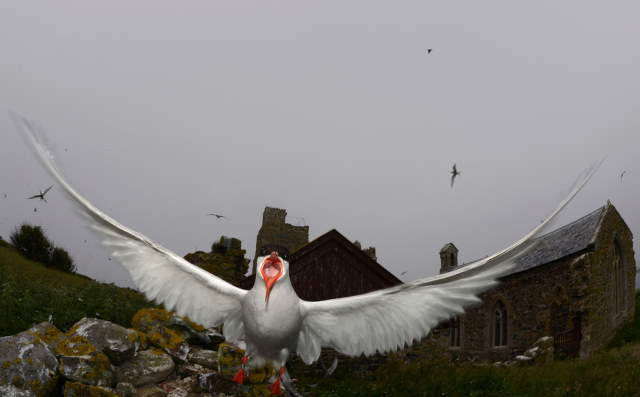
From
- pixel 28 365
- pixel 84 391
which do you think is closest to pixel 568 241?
pixel 84 391

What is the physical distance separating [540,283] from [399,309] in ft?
69.9

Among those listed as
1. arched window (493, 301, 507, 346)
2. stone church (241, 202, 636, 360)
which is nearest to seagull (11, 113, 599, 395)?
stone church (241, 202, 636, 360)

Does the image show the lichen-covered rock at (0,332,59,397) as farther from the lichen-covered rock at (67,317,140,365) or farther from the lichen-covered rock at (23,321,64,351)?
the lichen-covered rock at (67,317,140,365)

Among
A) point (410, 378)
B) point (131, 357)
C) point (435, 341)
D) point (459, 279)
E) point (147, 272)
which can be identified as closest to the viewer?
point (459, 279)

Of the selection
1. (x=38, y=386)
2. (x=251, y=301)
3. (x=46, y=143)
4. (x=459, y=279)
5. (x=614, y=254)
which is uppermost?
(x=614, y=254)

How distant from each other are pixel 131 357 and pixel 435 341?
10371 millimetres

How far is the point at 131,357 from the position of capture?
7746 millimetres

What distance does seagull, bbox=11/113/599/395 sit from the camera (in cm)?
423

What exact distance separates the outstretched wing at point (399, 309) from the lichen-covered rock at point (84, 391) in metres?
3.15

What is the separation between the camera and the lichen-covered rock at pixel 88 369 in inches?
260

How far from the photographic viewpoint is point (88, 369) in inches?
264

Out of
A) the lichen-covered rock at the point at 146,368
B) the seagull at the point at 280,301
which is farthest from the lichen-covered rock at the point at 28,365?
the seagull at the point at 280,301

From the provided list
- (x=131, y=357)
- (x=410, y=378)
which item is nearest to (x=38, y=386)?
(x=131, y=357)

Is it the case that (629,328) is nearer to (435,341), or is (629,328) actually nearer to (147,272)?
(435,341)
